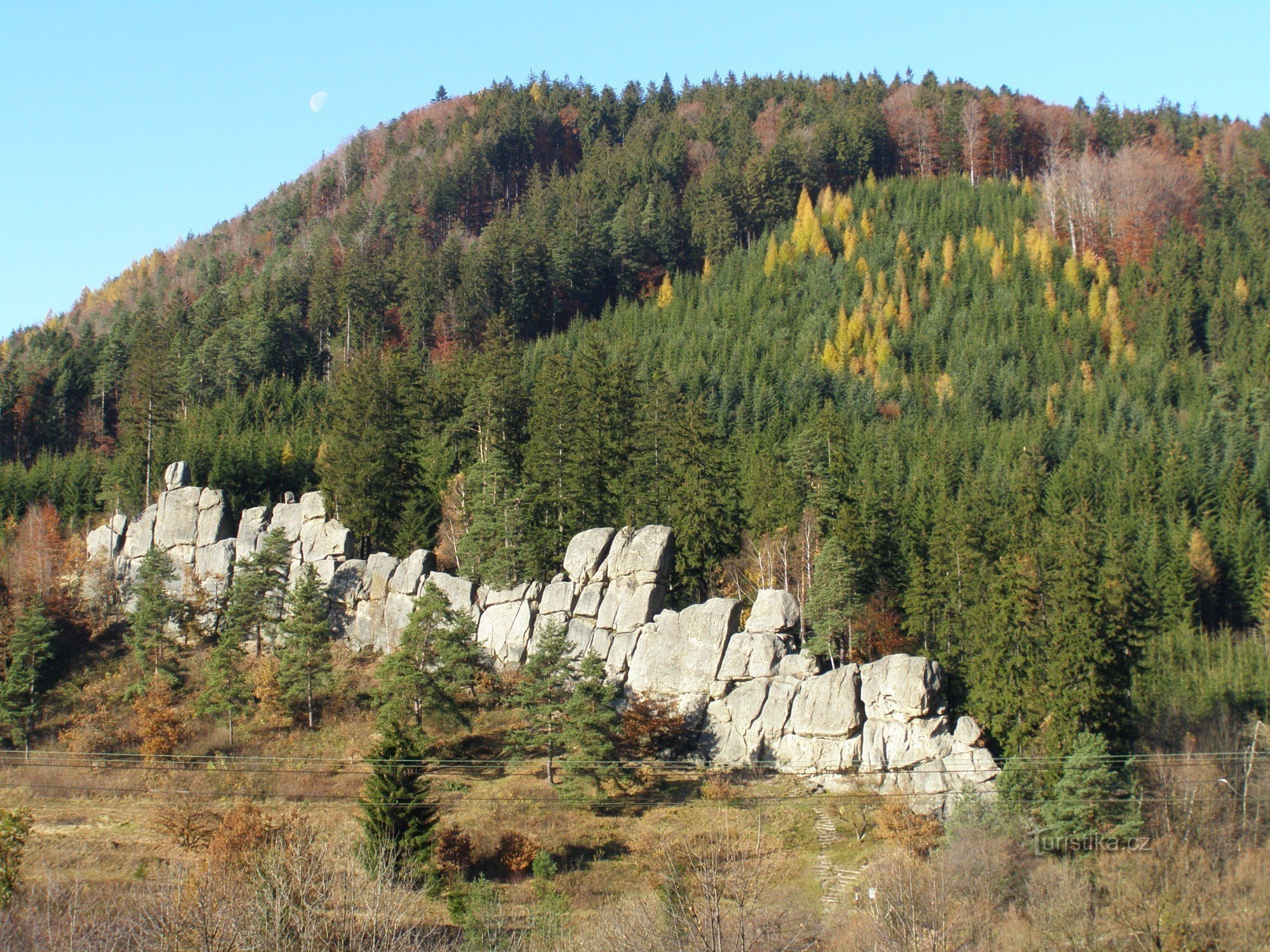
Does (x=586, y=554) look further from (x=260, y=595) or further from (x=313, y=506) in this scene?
(x=313, y=506)

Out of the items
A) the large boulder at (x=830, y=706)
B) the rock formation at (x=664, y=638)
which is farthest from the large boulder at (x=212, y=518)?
the large boulder at (x=830, y=706)

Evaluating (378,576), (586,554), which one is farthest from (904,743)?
(378,576)

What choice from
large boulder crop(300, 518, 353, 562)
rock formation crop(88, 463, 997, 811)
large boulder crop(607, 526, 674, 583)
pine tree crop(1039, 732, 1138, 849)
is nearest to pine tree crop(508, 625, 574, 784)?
rock formation crop(88, 463, 997, 811)

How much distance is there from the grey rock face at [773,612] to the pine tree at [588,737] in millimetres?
8926

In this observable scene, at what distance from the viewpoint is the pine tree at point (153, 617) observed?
192 ft

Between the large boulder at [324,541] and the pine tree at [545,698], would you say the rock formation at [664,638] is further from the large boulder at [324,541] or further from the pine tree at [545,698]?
the pine tree at [545,698]

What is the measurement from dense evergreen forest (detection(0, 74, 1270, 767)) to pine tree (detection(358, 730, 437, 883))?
1879cm

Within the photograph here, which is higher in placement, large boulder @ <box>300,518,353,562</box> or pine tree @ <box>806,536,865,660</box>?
large boulder @ <box>300,518,353,562</box>

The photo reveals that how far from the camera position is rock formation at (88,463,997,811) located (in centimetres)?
4678

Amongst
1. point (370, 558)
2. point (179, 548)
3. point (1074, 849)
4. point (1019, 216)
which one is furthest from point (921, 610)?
point (1019, 216)

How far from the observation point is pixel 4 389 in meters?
91.8

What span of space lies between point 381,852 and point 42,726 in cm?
3408

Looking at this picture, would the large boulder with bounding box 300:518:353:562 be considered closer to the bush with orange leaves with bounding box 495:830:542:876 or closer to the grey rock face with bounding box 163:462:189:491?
the grey rock face with bounding box 163:462:189:491

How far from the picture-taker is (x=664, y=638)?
175 ft
